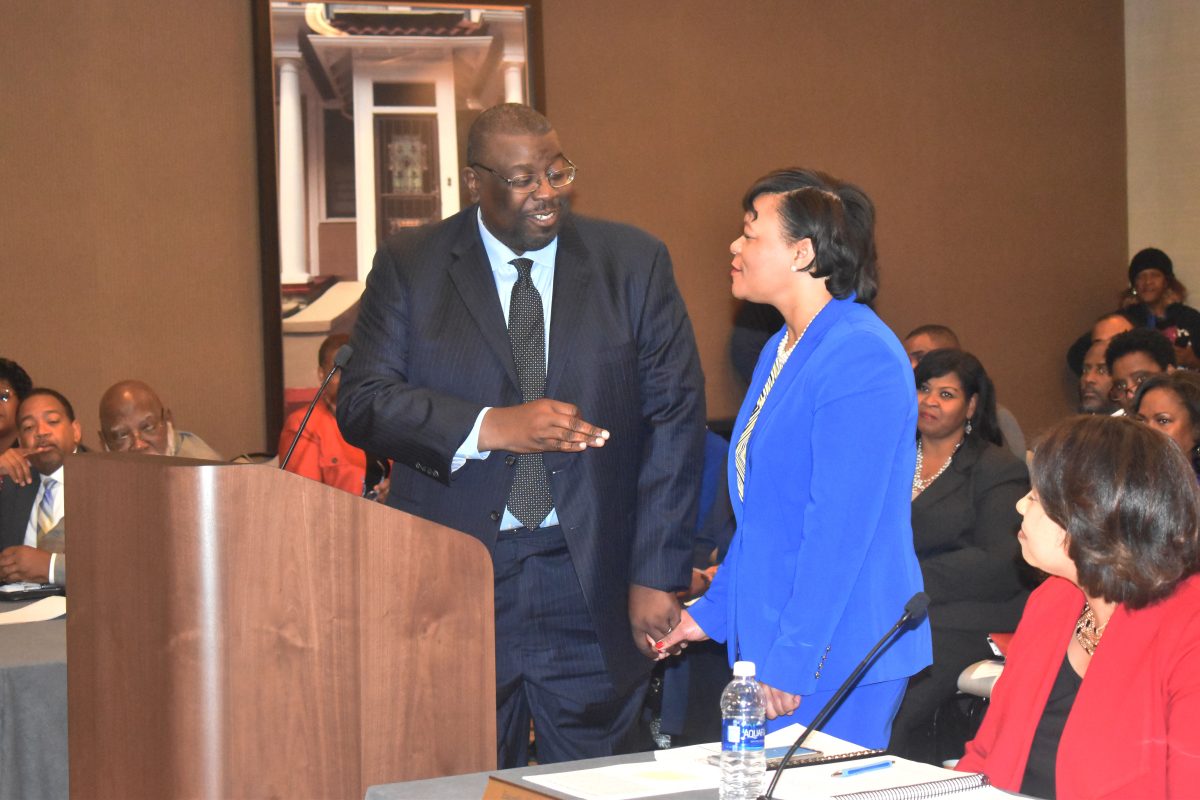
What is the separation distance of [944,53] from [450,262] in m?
5.19

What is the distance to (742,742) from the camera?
1684 mm

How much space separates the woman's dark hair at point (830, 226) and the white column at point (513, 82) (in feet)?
13.3

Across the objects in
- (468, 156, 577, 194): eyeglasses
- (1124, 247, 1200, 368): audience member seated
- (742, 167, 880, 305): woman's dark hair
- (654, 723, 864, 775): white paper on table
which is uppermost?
(468, 156, 577, 194): eyeglasses

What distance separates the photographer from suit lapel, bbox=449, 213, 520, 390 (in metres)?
2.54

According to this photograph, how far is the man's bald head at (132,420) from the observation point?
4551mm

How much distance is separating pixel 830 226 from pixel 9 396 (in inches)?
157

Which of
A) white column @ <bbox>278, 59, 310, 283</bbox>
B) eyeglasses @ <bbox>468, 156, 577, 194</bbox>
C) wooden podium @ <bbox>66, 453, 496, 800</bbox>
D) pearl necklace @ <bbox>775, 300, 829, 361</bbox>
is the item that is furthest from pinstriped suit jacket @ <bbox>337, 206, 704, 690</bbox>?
white column @ <bbox>278, 59, 310, 283</bbox>

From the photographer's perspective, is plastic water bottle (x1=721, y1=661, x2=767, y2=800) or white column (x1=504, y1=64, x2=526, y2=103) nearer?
plastic water bottle (x1=721, y1=661, x2=767, y2=800)

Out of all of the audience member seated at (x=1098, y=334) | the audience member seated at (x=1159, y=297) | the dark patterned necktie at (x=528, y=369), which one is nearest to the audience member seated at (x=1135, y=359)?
the audience member seated at (x=1098, y=334)

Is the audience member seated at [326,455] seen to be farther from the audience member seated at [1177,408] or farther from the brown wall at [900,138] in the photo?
the audience member seated at [1177,408]

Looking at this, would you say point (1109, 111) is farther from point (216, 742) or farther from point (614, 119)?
point (216, 742)

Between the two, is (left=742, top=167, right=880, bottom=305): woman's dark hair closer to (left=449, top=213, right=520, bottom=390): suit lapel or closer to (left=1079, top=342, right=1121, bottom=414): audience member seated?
(left=449, top=213, right=520, bottom=390): suit lapel

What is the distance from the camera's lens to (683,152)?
657cm

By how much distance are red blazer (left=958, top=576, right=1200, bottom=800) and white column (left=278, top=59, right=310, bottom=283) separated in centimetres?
449
